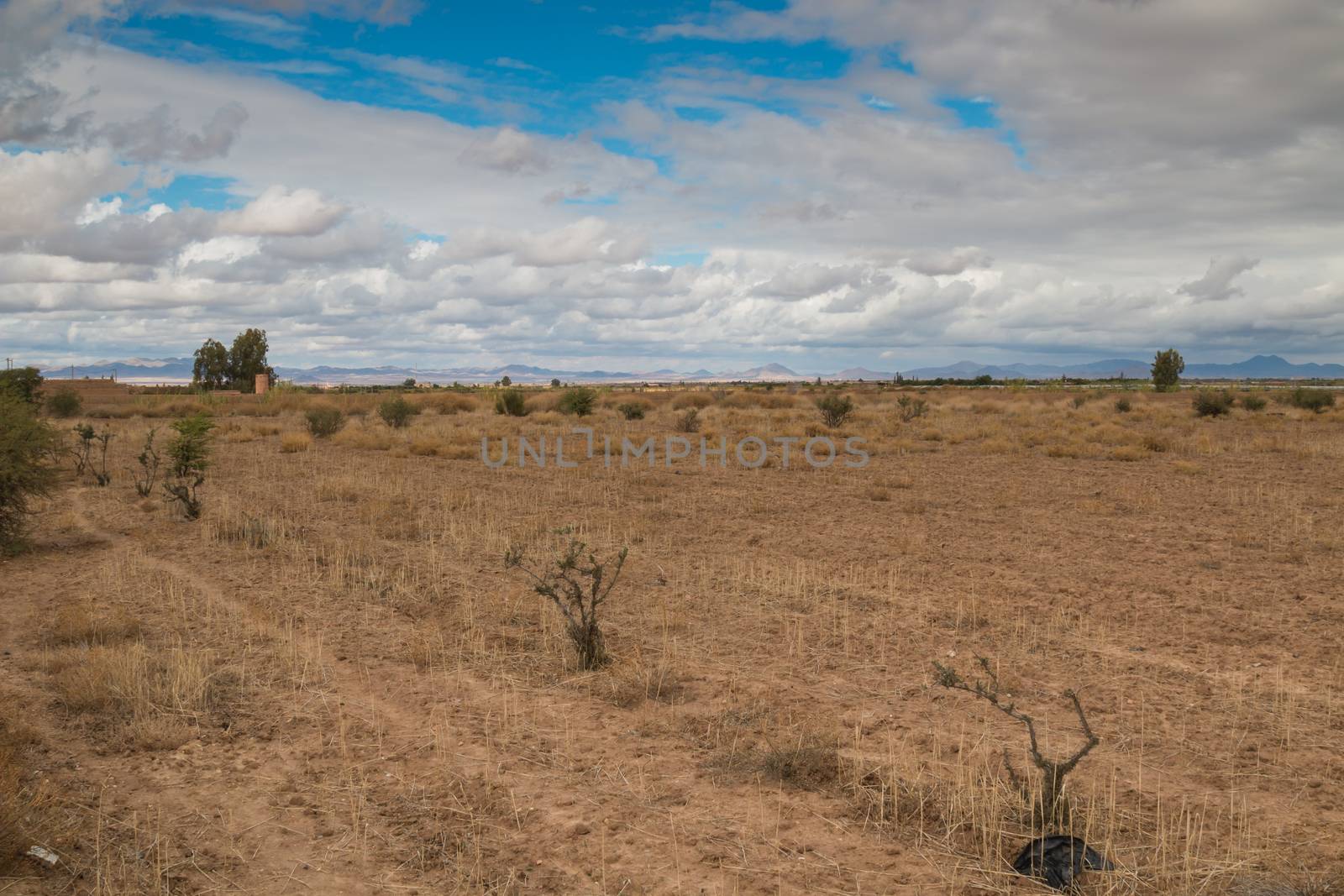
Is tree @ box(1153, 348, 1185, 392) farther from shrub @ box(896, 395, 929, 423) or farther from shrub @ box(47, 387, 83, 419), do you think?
shrub @ box(47, 387, 83, 419)

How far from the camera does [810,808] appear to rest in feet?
18.9

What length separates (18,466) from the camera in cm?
1315

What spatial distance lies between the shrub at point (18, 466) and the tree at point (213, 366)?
8295 centimetres

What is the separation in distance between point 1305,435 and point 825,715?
30512 millimetres

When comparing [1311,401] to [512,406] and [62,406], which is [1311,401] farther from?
[62,406]

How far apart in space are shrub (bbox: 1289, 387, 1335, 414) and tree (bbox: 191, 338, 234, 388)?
8840cm

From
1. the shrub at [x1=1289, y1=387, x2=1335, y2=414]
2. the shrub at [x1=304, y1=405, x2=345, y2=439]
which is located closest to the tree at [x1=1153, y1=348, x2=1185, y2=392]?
the shrub at [x1=1289, y1=387, x2=1335, y2=414]

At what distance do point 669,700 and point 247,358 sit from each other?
95.1m

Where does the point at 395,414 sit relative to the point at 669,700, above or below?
above

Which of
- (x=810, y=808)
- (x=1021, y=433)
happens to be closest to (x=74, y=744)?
(x=810, y=808)

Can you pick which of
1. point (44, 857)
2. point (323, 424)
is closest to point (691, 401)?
point (323, 424)

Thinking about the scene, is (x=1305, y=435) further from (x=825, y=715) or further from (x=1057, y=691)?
(x=825, y=715)

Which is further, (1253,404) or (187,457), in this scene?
(1253,404)

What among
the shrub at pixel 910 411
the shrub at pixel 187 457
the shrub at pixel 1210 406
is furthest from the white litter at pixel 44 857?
the shrub at pixel 1210 406
